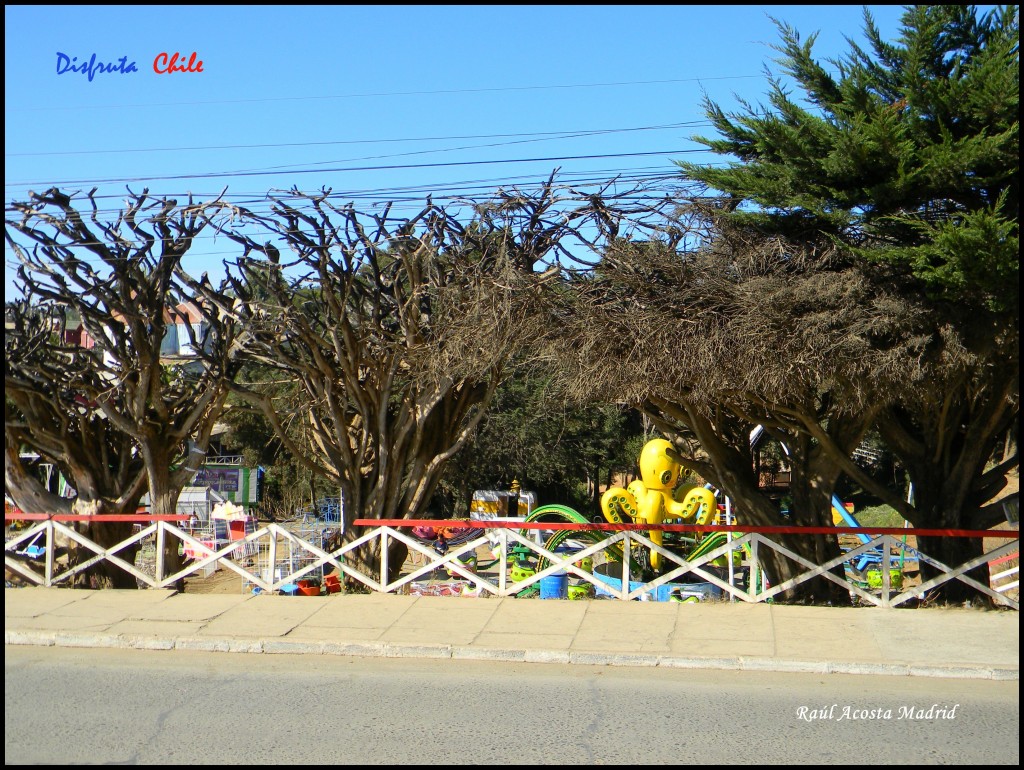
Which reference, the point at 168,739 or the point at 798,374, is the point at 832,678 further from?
the point at 168,739

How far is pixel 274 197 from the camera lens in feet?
43.8

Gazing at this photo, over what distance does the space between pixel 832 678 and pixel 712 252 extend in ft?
17.7

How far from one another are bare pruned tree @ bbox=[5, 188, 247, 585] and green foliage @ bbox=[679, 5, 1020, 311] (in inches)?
326

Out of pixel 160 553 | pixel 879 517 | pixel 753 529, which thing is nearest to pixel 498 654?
pixel 753 529

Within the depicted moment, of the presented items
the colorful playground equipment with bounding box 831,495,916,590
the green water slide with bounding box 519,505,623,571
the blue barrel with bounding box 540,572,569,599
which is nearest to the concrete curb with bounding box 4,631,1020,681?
the green water slide with bounding box 519,505,623,571

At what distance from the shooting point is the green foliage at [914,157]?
875 centimetres

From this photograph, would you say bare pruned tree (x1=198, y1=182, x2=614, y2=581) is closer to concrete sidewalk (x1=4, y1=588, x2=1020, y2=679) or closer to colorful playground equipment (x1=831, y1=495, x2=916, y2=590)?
concrete sidewalk (x1=4, y1=588, x2=1020, y2=679)

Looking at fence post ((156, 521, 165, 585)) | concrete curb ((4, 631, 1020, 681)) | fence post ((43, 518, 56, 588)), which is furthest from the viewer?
fence post ((43, 518, 56, 588))

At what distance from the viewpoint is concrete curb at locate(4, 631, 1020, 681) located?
309 inches

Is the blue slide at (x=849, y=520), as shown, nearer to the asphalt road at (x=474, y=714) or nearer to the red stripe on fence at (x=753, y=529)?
the red stripe on fence at (x=753, y=529)

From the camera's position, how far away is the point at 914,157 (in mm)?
9391

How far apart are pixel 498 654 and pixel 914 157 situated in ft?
21.7

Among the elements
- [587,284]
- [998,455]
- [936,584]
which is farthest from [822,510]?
[998,455]

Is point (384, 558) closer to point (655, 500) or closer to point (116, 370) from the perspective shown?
point (116, 370)
